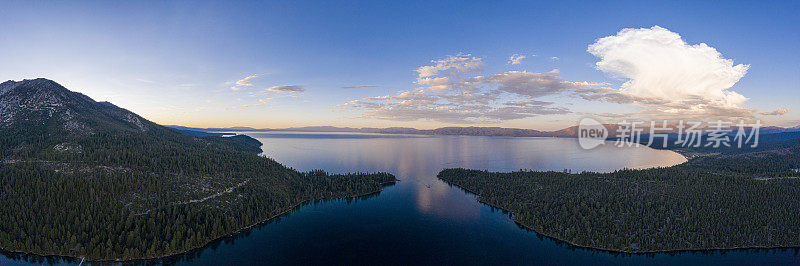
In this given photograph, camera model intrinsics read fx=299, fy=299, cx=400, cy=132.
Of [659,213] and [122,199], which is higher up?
[122,199]

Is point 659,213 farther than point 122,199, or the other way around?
point 659,213

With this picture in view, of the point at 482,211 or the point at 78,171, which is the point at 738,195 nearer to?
the point at 482,211

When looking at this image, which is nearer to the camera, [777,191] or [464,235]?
[464,235]

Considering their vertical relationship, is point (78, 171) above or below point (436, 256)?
above

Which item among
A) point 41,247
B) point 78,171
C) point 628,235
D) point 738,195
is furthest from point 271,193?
point 738,195

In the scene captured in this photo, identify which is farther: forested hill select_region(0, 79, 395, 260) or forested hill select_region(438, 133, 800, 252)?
forested hill select_region(438, 133, 800, 252)

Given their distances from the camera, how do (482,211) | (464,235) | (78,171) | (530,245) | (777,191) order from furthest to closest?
(777,191)
(482,211)
(78,171)
(464,235)
(530,245)

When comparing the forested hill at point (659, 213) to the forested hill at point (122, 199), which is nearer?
the forested hill at point (122, 199)

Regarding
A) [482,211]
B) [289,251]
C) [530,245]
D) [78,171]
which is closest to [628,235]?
[530,245]

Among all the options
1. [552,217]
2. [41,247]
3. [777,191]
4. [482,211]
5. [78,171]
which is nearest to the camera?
[41,247]

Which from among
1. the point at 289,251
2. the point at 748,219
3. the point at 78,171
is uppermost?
the point at 78,171
